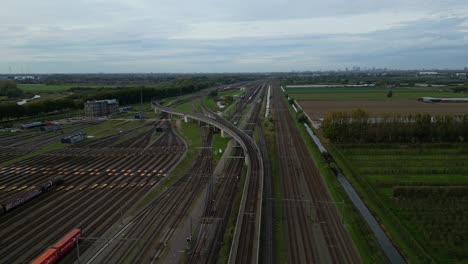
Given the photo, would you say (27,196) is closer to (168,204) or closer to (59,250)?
(59,250)

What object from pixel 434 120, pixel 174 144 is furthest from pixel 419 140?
pixel 174 144

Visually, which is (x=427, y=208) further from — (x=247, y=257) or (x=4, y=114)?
(x=4, y=114)

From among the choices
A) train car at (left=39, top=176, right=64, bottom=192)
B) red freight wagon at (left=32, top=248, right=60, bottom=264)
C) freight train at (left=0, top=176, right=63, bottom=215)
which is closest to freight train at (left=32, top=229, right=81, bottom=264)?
red freight wagon at (left=32, top=248, right=60, bottom=264)

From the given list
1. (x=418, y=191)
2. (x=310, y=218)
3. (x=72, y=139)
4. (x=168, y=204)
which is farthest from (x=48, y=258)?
(x=72, y=139)

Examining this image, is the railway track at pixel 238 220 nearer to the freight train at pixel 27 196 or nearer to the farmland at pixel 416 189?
the farmland at pixel 416 189

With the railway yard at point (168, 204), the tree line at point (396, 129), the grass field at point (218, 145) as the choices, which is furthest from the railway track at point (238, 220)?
the tree line at point (396, 129)
